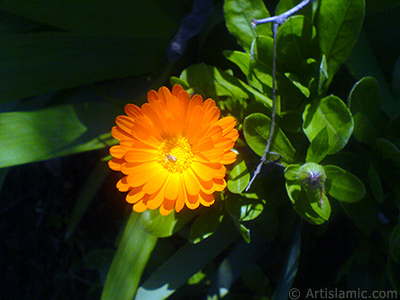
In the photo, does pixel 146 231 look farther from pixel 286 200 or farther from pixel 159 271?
pixel 286 200

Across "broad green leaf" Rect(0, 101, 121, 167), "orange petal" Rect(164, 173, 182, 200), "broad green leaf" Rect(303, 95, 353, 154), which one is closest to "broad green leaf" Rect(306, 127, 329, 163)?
"broad green leaf" Rect(303, 95, 353, 154)

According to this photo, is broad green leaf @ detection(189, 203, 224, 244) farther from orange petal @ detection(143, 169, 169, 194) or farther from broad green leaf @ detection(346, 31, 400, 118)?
broad green leaf @ detection(346, 31, 400, 118)

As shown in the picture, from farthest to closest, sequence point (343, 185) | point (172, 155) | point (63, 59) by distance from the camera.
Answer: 1. point (63, 59)
2. point (172, 155)
3. point (343, 185)

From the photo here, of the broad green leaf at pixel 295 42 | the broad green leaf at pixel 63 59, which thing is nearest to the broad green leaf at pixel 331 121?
the broad green leaf at pixel 295 42

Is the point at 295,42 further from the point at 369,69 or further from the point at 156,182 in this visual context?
the point at 156,182

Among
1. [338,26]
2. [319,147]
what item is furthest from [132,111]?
[338,26]

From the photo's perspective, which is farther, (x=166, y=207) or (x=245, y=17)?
(x=245, y=17)
